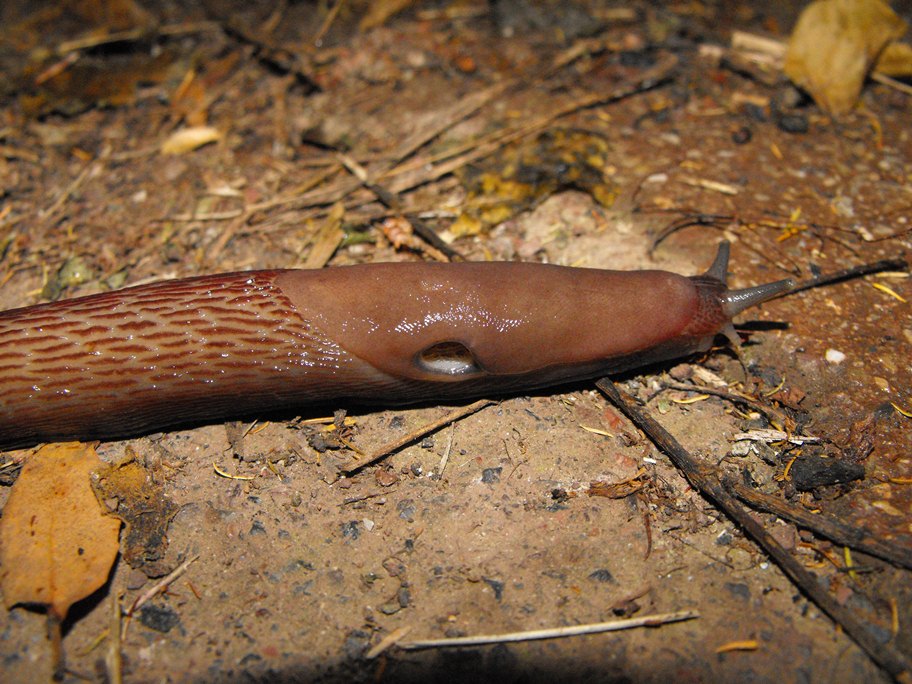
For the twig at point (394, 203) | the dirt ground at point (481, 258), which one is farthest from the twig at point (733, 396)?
the twig at point (394, 203)

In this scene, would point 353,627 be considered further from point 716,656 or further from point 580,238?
point 580,238

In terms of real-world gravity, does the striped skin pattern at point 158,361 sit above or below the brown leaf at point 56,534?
above

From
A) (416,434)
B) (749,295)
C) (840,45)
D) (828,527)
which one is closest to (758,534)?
(828,527)

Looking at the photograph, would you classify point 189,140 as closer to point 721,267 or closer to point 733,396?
point 721,267

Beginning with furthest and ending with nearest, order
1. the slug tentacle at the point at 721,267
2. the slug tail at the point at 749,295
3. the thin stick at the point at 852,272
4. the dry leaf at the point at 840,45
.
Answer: the dry leaf at the point at 840,45, the thin stick at the point at 852,272, the slug tentacle at the point at 721,267, the slug tail at the point at 749,295

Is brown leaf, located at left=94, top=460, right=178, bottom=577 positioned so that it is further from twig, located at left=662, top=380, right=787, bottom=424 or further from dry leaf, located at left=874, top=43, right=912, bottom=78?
dry leaf, located at left=874, top=43, right=912, bottom=78

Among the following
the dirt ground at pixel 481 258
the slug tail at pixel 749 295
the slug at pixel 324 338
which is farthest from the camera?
the slug tail at pixel 749 295

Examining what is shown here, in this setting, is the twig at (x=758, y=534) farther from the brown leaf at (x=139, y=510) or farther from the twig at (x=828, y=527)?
the brown leaf at (x=139, y=510)
